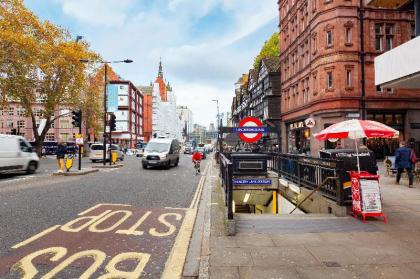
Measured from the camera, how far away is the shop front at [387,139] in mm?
27625

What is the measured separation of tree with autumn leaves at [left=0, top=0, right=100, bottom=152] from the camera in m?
32.9

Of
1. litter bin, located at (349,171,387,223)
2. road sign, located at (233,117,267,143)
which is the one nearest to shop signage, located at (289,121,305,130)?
road sign, located at (233,117,267,143)

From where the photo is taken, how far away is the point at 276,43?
5603 cm

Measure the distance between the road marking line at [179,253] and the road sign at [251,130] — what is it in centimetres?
249

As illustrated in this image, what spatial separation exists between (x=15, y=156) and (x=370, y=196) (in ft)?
55.3

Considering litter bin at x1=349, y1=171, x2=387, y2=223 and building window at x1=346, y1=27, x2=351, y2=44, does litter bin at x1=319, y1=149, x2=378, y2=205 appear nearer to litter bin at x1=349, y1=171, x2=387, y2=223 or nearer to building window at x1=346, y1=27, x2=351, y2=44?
litter bin at x1=349, y1=171, x2=387, y2=223

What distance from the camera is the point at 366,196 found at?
276 inches

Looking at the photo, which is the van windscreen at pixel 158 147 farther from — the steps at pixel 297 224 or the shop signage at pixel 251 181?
the steps at pixel 297 224

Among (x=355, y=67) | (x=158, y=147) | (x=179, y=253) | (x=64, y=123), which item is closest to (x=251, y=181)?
(x=179, y=253)

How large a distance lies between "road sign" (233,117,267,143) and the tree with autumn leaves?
31.2 meters

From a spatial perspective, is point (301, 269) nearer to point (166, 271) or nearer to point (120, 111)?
point (166, 271)

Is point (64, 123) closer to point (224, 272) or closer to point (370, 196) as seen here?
point (370, 196)

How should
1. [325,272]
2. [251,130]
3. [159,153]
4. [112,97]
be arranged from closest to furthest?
[325,272]
[251,130]
[159,153]
[112,97]

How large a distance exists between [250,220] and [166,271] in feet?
9.63
